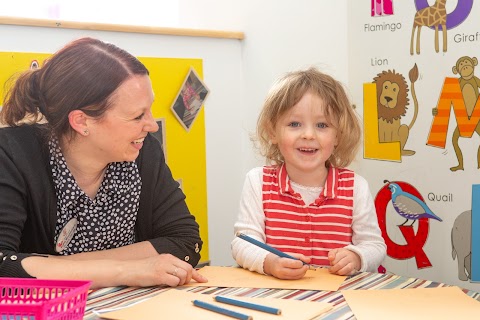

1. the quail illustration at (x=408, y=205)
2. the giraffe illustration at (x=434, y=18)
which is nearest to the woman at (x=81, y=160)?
the quail illustration at (x=408, y=205)

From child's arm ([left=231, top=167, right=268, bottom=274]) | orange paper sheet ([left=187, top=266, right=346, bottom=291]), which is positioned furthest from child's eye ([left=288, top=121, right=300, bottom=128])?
orange paper sheet ([left=187, top=266, right=346, bottom=291])

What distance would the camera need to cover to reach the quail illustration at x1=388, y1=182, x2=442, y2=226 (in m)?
2.09

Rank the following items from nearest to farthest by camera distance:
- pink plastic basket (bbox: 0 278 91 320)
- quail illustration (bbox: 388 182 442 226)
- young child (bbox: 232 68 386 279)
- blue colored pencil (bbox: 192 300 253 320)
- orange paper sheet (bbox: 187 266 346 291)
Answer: pink plastic basket (bbox: 0 278 91 320), blue colored pencil (bbox: 192 300 253 320), orange paper sheet (bbox: 187 266 346 291), young child (bbox: 232 68 386 279), quail illustration (bbox: 388 182 442 226)

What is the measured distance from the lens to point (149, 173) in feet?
5.36

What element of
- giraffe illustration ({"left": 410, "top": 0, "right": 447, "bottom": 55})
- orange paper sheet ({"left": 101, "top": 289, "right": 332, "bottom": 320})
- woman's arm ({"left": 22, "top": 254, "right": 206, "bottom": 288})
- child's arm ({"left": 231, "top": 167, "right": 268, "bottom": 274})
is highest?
giraffe illustration ({"left": 410, "top": 0, "right": 447, "bottom": 55})

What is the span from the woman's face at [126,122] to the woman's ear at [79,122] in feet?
0.04

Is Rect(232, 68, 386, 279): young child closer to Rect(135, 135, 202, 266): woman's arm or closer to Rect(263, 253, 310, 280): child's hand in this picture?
Rect(135, 135, 202, 266): woman's arm

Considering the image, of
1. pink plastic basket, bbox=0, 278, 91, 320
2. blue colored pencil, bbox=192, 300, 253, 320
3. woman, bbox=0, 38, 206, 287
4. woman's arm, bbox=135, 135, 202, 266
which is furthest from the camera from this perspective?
woman's arm, bbox=135, 135, 202, 266

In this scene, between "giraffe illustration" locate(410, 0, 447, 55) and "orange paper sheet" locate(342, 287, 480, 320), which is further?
"giraffe illustration" locate(410, 0, 447, 55)

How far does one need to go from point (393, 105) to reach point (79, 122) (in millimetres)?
1004

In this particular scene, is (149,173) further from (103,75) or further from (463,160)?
(463,160)

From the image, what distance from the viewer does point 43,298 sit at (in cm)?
102

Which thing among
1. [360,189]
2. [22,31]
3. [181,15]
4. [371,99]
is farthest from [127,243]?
[181,15]

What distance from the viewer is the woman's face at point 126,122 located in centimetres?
149
